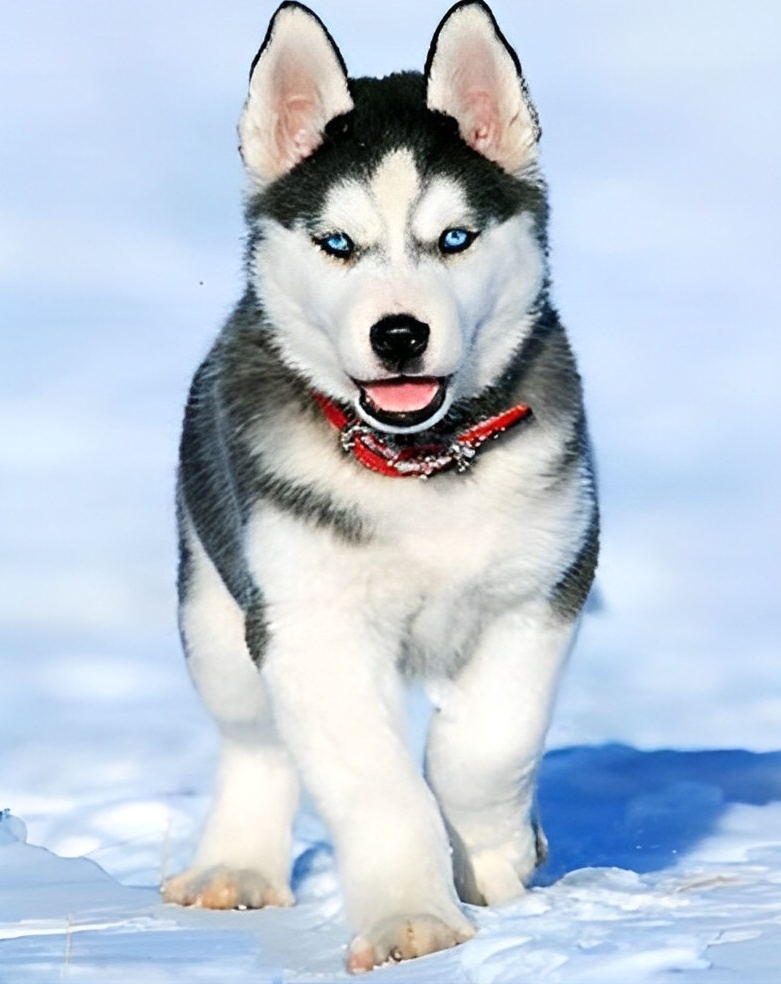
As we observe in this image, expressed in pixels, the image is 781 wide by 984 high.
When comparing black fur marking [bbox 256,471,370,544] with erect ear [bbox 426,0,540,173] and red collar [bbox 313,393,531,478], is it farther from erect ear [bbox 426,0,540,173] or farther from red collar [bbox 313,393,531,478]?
erect ear [bbox 426,0,540,173]

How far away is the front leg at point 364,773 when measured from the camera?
16.3 feet

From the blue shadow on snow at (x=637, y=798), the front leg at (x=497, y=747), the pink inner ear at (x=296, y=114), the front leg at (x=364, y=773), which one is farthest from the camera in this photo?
the blue shadow on snow at (x=637, y=798)

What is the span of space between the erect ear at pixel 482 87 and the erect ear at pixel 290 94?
0.27 metres

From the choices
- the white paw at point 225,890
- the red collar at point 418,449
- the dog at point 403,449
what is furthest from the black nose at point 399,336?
the white paw at point 225,890

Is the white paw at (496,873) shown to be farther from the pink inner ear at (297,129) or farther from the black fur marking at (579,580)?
the pink inner ear at (297,129)

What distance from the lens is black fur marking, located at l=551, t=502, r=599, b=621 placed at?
19.2ft

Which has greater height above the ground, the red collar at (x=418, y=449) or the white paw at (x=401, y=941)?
the red collar at (x=418, y=449)

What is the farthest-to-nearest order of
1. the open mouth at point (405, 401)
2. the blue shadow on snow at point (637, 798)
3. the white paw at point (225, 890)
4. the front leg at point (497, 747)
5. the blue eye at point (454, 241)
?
the blue shadow on snow at point (637, 798), the white paw at point (225, 890), the front leg at point (497, 747), the blue eye at point (454, 241), the open mouth at point (405, 401)

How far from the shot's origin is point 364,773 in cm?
530

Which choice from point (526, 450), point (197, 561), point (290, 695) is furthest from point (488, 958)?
point (197, 561)

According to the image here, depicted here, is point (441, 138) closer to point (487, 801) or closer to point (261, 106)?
point (261, 106)

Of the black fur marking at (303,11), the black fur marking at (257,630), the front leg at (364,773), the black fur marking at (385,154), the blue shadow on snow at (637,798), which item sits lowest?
the blue shadow on snow at (637,798)

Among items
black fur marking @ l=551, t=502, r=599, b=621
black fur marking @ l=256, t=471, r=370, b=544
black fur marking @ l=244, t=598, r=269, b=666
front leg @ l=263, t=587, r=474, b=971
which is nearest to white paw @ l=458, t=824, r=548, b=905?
front leg @ l=263, t=587, r=474, b=971

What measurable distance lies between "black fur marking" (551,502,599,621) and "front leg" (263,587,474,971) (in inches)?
19.4
